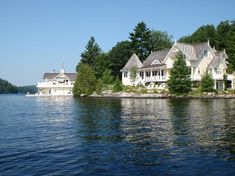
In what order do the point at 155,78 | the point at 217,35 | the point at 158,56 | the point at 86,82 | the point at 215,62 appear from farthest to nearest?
the point at 217,35 < the point at 86,82 < the point at 158,56 < the point at 155,78 < the point at 215,62

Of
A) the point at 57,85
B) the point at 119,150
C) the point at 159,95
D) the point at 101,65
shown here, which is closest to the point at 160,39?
the point at 101,65

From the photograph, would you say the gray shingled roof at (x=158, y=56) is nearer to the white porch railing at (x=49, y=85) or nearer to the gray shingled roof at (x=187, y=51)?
the gray shingled roof at (x=187, y=51)

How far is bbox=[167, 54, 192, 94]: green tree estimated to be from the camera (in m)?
66.2

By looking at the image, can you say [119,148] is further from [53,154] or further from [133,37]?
[133,37]

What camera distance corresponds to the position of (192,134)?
20453mm

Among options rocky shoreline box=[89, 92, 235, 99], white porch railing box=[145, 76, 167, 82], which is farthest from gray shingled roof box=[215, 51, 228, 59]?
rocky shoreline box=[89, 92, 235, 99]

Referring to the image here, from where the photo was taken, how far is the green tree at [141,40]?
332 ft

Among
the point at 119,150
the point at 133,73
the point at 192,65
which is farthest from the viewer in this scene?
the point at 133,73

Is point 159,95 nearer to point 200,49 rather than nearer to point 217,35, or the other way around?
point 200,49

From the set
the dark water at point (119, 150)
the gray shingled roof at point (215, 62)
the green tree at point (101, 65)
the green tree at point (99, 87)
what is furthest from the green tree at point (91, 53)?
the dark water at point (119, 150)

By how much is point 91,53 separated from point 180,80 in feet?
171

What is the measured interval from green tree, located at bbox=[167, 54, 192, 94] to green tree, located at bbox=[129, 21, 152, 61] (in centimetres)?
3418

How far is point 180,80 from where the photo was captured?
66.1 m

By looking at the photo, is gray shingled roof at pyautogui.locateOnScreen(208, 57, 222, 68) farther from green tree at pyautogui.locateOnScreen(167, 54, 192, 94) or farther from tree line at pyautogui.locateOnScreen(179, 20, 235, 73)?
tree line at pyautogui.locateOnScreen(179, 20, 235, 73)
